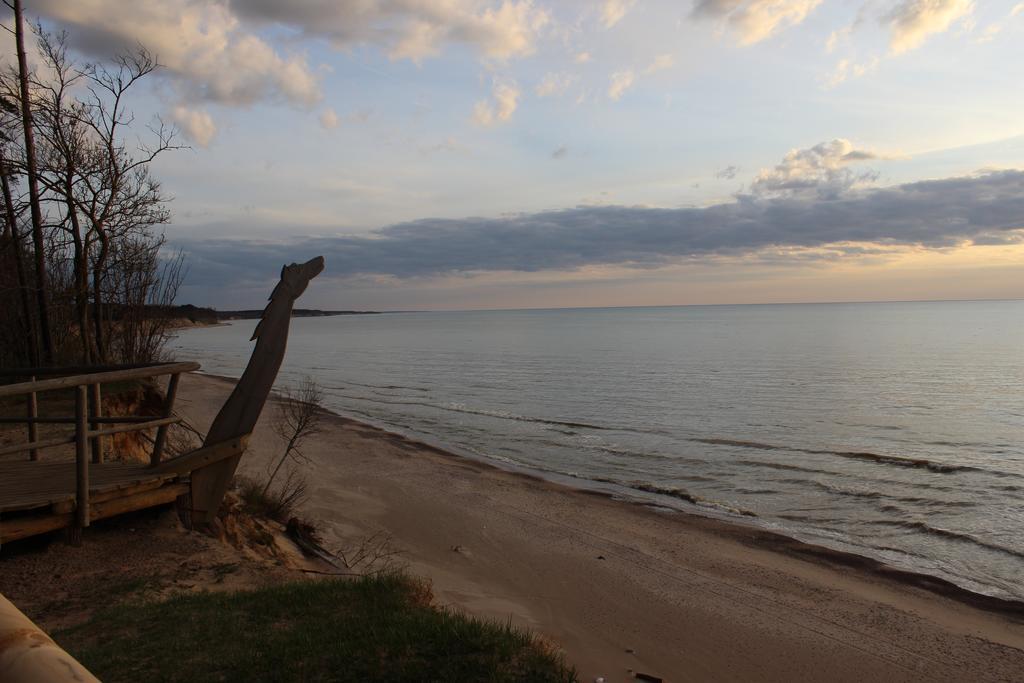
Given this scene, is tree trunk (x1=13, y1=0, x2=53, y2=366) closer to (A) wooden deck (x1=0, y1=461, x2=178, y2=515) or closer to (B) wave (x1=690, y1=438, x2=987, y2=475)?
(A) wooden deck (x1=0, y1=461, x2=178, y2=515)

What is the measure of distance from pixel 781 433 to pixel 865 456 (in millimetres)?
4021

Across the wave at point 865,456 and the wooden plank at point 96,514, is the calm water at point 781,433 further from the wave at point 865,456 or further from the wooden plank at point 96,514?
the wooden plank at point 96,514

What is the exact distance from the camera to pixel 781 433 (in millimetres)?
23938

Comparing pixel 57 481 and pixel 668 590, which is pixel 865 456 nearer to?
pixel 668 590

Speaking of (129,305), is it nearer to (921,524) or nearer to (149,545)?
(149,545)

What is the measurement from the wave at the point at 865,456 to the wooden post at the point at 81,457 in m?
19.0

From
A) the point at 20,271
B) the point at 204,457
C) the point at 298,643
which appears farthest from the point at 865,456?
the point at 20,271

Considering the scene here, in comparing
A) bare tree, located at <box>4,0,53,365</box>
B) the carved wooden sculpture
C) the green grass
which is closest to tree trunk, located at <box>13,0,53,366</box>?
bare tree, located at <box>4,0,53,365</box>

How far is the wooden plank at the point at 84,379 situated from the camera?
18.0 feet

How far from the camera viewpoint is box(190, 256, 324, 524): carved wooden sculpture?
7.57 meters

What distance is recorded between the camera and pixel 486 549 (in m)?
11.9

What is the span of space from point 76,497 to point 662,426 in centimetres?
2179

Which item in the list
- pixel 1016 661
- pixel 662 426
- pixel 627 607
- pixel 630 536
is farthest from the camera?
pixel 662 426

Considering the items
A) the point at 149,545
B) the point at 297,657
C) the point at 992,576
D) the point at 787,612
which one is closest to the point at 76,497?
the point at 149,545
